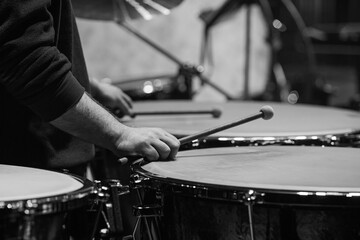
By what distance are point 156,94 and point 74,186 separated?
171cm

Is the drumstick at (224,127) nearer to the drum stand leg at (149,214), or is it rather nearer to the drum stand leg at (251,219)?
the drum stand leg at (149,214)

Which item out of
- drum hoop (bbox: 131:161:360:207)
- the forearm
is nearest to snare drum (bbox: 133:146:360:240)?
drum hoop (bbox: 131:161:360:207)

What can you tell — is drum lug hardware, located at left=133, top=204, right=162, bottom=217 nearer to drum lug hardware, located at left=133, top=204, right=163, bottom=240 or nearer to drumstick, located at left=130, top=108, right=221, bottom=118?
drum lug hardware, located at left=133, top=204, right=163, bottom=240

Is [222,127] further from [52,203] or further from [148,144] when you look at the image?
[52,203]

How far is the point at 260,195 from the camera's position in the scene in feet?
3.99

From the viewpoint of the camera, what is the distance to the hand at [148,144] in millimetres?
1485

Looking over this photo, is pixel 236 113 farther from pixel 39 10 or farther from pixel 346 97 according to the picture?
pixel 346 97

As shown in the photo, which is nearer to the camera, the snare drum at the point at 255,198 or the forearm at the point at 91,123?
the snare drum at the point at 255,198

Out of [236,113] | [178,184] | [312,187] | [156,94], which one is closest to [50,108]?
[178,184]

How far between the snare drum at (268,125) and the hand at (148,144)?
0.90 ft

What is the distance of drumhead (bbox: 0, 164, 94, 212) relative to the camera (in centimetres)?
113

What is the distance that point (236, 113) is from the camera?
2285mm

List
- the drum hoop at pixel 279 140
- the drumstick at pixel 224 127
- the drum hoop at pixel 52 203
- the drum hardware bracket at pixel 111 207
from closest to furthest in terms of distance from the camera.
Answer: the drum hoop at pixel 52 203
the drum hardware bracket at pixel 111 207
the drumstick at pixel 224 127
the drum hoop at pixel 279 140

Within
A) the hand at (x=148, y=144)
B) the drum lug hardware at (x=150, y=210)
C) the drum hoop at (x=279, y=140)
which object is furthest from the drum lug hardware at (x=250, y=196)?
the drum hoop at (x=279, y=140)
